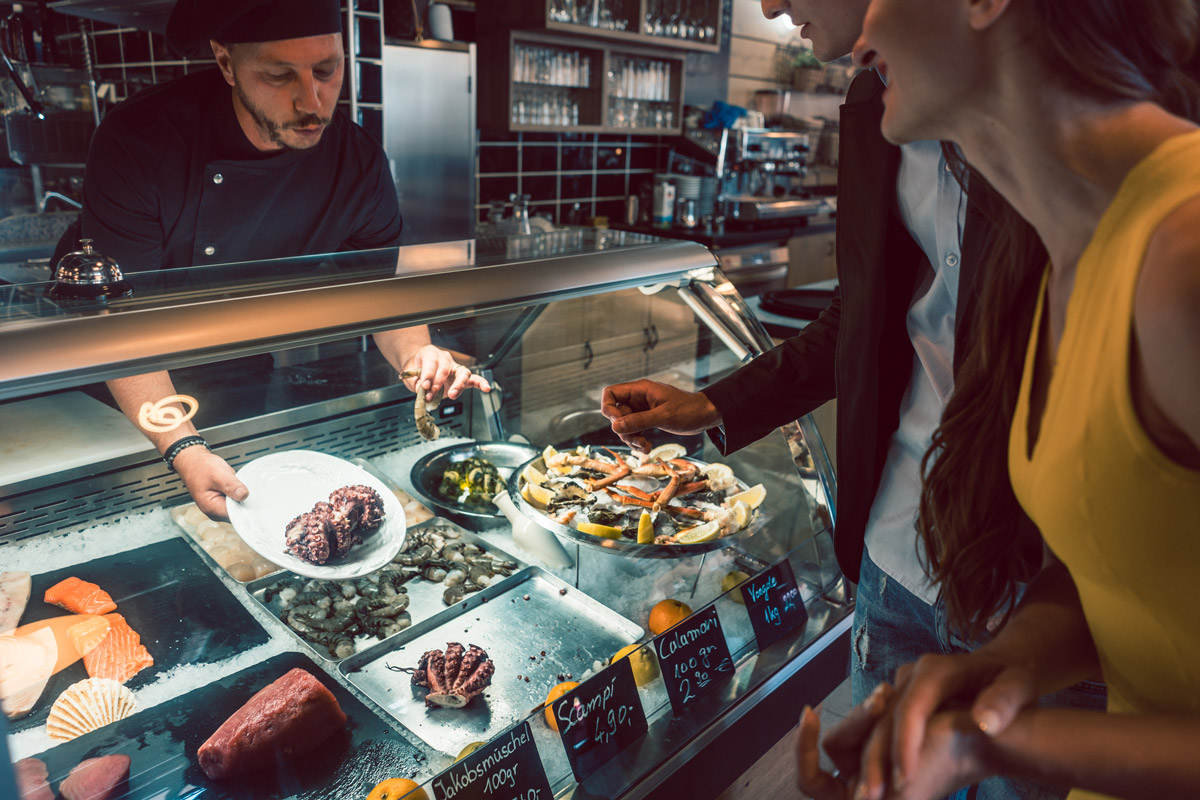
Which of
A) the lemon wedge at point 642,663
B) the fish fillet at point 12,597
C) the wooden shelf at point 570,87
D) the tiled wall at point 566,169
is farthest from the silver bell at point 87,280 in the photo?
the tiled wall at point 566,169

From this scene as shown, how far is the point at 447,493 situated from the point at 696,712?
0.70 metres

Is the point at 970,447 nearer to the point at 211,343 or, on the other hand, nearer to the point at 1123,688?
the point at 1123,688

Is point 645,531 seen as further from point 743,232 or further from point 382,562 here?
point 743,232

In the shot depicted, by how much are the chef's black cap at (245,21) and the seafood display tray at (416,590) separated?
1.22 m

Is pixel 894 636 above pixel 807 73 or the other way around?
the other way around

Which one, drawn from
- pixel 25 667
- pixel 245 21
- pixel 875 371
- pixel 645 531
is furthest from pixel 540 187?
pixel 25 667

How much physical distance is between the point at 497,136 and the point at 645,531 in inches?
177

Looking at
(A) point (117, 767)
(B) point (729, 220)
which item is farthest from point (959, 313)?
(B) point (729, 220)

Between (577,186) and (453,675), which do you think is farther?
(577,186)

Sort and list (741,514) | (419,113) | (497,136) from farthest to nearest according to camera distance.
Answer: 1. (497,136)
2. (419,113)
3. (741,514)

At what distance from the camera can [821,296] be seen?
3.02m

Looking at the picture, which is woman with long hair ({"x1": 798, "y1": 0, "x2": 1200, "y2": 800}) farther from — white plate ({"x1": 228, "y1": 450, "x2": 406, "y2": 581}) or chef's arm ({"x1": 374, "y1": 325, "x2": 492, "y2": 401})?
white plate ({"x1": 228, "y1": 450, "x2": 406, "y2": 581})

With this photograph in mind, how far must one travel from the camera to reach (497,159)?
18.3 feet

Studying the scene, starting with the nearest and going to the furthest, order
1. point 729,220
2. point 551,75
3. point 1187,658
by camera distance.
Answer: point 1187,658, point 551,75, point 729,220
